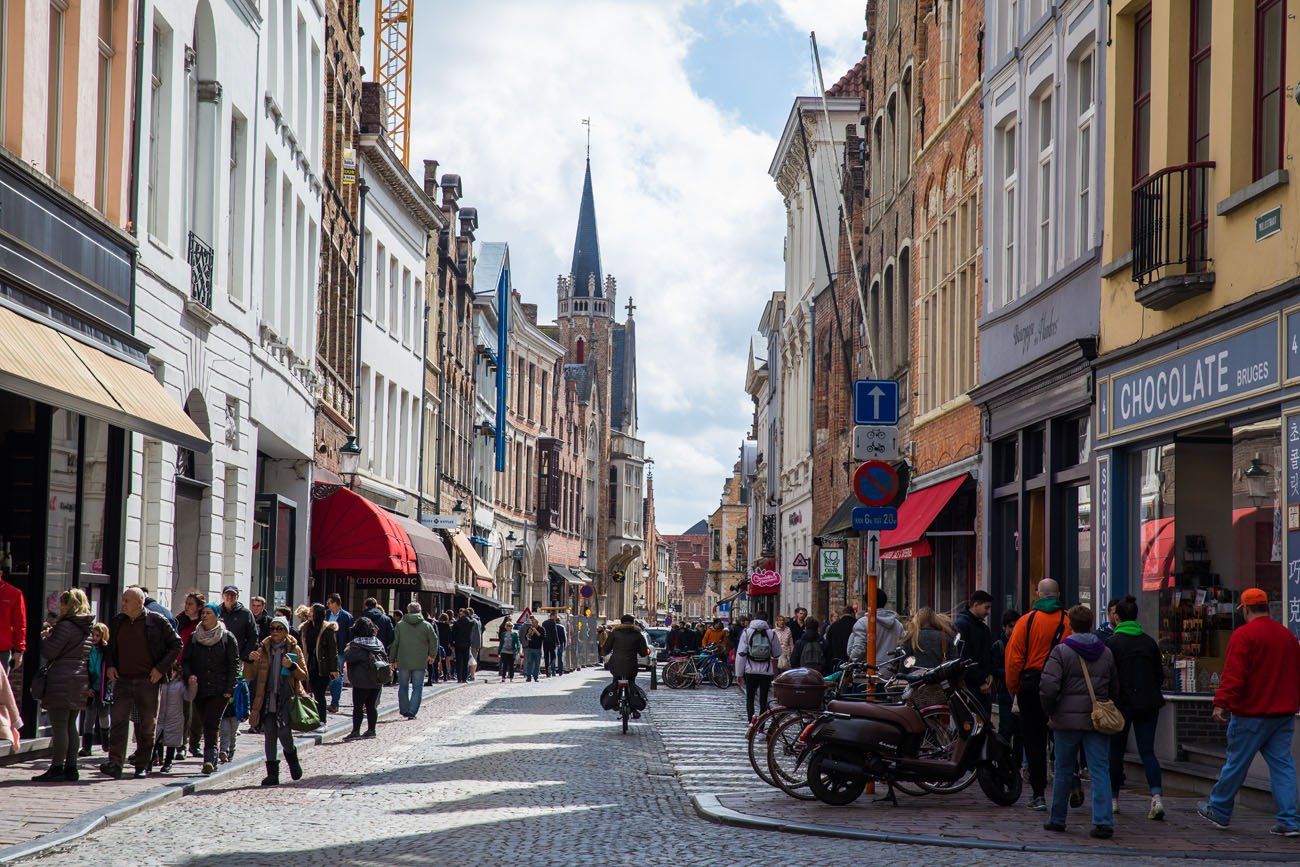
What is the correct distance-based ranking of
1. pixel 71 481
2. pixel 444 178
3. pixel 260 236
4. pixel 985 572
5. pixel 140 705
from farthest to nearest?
pixel 444 178, pixel 260 236, pixel 985 572, pixel 71 481, pixel 140 705

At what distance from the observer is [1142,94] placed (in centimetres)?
1803

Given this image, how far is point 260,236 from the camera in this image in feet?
89.3

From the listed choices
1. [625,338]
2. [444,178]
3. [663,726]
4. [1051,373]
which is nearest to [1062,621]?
[1051,373]

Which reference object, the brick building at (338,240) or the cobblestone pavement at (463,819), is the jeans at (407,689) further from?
the brick building at (338,240)

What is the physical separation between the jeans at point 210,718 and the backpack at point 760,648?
Answer: 367 inches

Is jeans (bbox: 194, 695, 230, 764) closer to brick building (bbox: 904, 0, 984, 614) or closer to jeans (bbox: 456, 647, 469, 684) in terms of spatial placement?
brick building (bbox: 904, 0, 984, 614)


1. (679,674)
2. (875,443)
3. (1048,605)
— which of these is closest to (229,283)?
(875,443)

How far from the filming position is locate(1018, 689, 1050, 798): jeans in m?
13.9

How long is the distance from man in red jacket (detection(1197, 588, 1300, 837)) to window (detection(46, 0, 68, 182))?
11586 mm

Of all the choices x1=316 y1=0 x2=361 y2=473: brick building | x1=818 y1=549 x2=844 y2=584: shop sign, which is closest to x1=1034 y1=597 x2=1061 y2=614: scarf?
x1=818 y1=549 x2=844 y2=584: shop sign

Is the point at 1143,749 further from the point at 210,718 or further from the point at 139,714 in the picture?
the point at 139,714

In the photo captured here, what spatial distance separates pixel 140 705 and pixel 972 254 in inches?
566

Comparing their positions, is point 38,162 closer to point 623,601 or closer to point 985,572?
point 985,572

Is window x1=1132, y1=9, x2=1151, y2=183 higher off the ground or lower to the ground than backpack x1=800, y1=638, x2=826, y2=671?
higher
